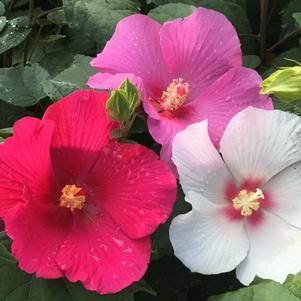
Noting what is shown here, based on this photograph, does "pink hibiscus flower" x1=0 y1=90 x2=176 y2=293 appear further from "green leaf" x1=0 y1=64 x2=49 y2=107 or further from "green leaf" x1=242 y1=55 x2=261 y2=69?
"green leaf" x1=242 y1=55 x2=261 y2=69

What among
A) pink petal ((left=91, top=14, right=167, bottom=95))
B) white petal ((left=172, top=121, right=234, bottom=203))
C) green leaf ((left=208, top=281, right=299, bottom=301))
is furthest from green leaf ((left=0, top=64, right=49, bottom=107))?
green leaf ((left=208, top=281, right=299, bottom=301))

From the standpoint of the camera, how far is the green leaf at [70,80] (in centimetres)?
76

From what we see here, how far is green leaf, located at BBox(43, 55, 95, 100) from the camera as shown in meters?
0.76

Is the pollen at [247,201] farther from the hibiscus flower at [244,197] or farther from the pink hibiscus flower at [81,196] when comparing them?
the pink hibiscus flower at [81,196]

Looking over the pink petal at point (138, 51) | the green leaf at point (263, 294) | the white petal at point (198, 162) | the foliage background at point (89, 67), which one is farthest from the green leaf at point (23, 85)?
the green leaf at point (263, 294)

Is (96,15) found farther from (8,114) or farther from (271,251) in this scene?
(271,251)

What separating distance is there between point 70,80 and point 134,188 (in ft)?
0.65

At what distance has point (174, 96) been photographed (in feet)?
2.56

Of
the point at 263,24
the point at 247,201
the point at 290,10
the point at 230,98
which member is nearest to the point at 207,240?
the point at 247,201

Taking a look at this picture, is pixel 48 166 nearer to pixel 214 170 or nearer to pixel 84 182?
pixel 84 182

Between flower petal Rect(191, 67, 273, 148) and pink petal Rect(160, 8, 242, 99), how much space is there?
0.02 meters

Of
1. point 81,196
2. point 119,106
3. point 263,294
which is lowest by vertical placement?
point 263,294

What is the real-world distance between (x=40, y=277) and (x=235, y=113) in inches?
11.5

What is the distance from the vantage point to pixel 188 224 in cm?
70
